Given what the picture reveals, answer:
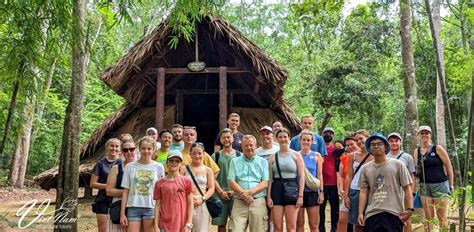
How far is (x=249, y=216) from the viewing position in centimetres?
457

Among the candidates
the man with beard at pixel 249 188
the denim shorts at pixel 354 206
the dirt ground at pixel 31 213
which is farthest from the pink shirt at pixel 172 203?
the denim shorts at pixel 354 206

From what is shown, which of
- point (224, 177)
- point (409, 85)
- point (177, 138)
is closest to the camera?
point (224, 177)

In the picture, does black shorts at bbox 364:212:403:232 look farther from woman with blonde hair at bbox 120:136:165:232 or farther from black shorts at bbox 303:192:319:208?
woman with blonde hair at bbox 120:136:165:232

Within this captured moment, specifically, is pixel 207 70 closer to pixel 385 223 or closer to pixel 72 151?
pixel 72 151

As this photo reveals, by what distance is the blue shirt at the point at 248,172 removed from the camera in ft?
15.0

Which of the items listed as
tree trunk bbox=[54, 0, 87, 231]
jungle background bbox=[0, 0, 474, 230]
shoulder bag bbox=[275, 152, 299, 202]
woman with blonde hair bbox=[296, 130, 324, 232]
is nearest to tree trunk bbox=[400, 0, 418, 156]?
jungle background bbox=[0, 0, 474, 230]

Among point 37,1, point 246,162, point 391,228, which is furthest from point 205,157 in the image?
point 37,1

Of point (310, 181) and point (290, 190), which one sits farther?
point (310, 181)

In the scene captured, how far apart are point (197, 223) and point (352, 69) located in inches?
335

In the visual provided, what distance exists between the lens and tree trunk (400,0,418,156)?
6746 mm

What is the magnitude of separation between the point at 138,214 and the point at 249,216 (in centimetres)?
115

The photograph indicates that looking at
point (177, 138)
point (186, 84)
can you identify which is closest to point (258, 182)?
point (177, 138)

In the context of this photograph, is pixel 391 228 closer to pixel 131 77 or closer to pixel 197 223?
pixel 197 223

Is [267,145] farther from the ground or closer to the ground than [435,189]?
farther from the ground
